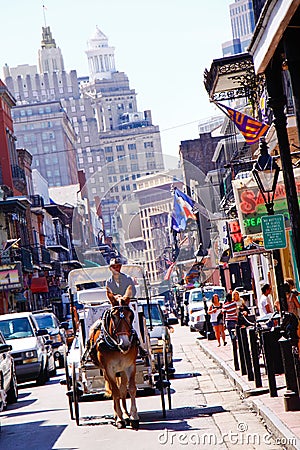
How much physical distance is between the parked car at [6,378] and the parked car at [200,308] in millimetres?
17347

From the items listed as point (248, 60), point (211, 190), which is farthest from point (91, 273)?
point (211, 190)

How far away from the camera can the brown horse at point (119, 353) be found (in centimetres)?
1445

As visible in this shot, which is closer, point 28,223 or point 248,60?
point 248,60

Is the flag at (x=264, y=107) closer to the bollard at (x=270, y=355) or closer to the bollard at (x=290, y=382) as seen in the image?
the bollard at (x=270, y=355)

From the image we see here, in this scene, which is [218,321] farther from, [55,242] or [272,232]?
[55,242]

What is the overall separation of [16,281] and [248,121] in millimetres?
32751

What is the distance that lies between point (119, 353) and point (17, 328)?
13.6 metres

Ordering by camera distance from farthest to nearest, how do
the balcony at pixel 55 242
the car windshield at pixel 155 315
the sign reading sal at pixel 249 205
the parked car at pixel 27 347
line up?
the balcony at pixel 55 242
the sign reading sal at pixel 249 205
the parked car at pixel 27 347
the car windshield at pixel 155 315

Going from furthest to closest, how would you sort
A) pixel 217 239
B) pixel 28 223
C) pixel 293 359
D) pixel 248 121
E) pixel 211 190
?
pixel 28 223 < pixel 211 190 < pixel 217 239 < pixel 248 121 < pixel 293 359

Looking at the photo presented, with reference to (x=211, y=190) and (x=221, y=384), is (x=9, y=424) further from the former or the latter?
(x=211, y=190)

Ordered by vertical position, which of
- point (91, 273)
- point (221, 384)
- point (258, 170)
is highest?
point (258, 170)

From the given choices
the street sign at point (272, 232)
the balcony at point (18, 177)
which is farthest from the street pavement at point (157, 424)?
the balcony at point (18, 177)

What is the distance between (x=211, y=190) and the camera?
67125 millimetres

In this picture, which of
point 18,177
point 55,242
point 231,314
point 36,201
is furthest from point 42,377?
point 55,242
